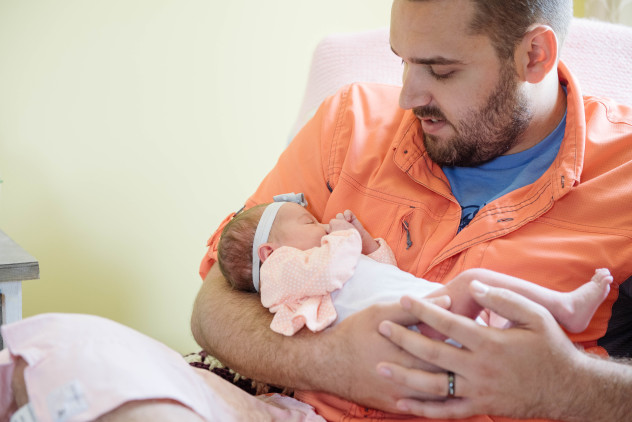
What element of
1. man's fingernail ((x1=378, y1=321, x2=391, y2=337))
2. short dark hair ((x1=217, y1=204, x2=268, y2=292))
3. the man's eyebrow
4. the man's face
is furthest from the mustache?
man's fingernail ((x1=378, y1=321, x2=391, y2=337))

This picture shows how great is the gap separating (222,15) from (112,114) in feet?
1.84

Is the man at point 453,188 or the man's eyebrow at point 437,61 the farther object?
the man's eyebrow at point 437,61

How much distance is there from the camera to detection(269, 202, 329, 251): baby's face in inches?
51.6

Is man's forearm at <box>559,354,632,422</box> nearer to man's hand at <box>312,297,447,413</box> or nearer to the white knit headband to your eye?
man's hand at <box>312,297,447,413</box>

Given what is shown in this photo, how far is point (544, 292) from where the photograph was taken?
1.03 m

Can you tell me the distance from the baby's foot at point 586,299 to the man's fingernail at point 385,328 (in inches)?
11.5

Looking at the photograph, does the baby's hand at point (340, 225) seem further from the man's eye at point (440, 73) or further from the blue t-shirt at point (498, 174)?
the man's eye at point (440, 73)

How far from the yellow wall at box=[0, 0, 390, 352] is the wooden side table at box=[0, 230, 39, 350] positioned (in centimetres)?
78

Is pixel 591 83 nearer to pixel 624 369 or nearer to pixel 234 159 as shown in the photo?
pixel 624 369

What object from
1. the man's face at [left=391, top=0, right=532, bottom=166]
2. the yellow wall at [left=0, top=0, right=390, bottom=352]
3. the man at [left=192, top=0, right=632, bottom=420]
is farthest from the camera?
the yellow wall at [left=0, top=0, right=390, bottom=352]

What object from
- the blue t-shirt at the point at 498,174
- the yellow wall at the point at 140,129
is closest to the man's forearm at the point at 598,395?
the blue t-shirt at the point at 498,174

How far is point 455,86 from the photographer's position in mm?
1332

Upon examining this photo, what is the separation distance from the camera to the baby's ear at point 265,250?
1.30m

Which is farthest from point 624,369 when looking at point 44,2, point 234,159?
point 44,2
